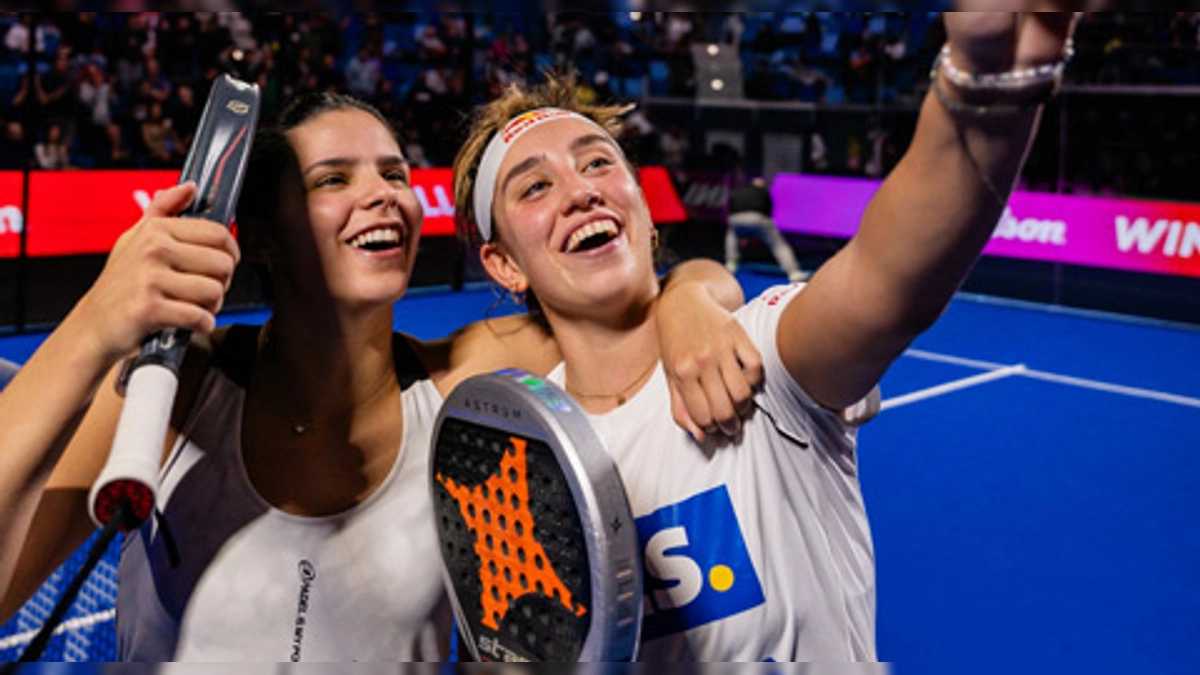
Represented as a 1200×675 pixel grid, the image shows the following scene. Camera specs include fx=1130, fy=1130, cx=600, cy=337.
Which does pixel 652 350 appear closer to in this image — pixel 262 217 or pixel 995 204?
pixel 262 217

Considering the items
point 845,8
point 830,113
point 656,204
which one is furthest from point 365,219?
point 830,113

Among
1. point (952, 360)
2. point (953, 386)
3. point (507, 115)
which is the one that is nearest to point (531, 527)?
point (507, 115)

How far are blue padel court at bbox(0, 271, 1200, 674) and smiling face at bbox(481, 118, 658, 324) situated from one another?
142cm

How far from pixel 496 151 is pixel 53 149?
37.4 feet

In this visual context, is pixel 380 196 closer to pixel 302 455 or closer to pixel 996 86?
pixel 302 455

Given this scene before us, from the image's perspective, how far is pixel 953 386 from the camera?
8.30 metres

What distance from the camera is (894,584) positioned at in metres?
4.78

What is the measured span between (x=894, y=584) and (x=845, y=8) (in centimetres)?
371

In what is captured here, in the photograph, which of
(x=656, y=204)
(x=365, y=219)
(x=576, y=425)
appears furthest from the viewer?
(x=656, y=204)

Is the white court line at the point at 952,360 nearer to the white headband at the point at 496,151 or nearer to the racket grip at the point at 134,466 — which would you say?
the white headband at the point at 496,151

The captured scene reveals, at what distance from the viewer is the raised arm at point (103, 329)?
1.47 m

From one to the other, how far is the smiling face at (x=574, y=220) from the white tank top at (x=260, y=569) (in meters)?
0.45

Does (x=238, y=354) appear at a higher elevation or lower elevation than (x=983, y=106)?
lower

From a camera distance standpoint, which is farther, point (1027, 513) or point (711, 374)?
point (1027, 513)
